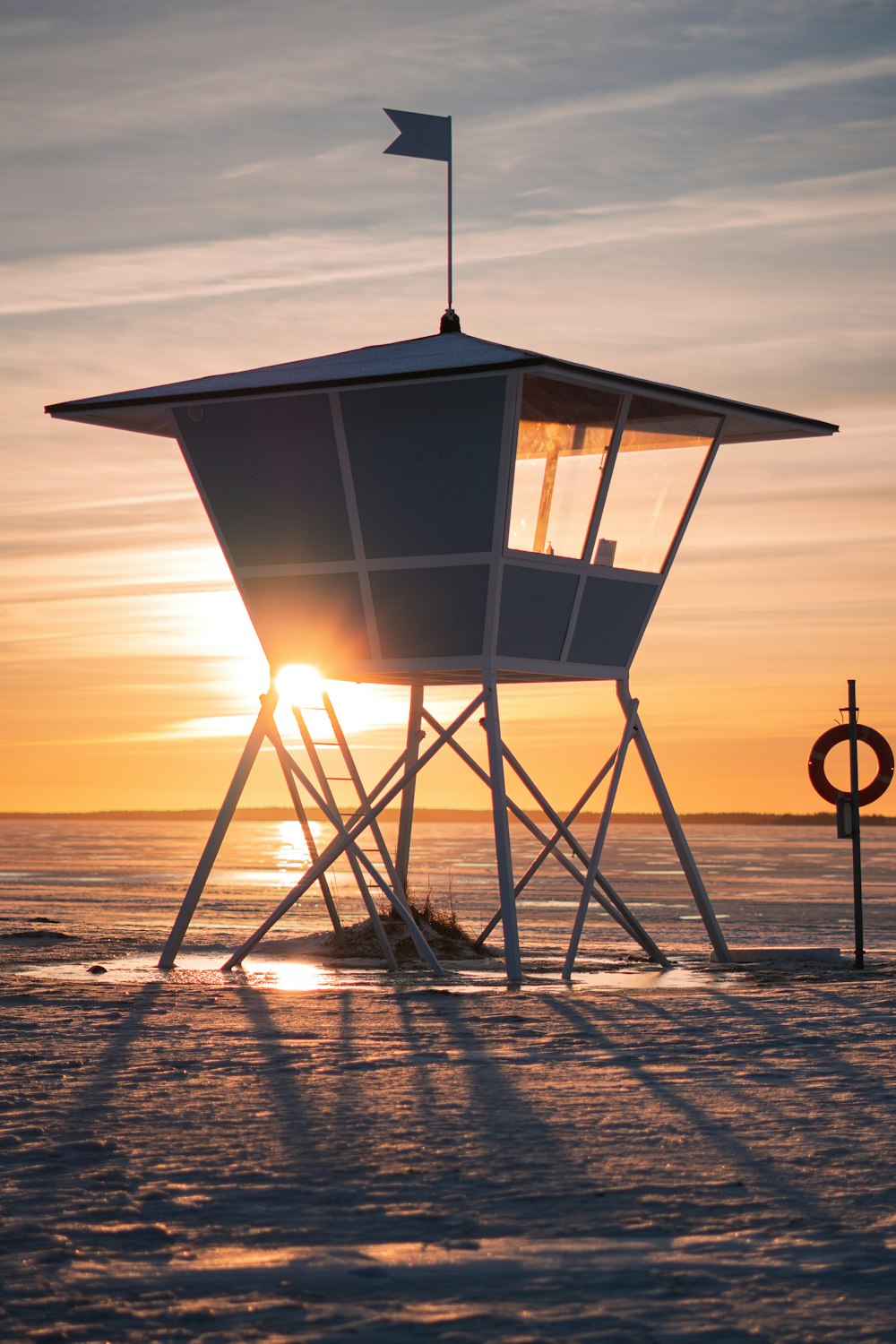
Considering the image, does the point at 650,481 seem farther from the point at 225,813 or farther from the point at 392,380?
the point at 225,813

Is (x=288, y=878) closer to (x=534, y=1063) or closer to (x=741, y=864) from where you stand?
(x=741, y=864)

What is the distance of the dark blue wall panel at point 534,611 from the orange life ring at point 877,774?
4359 mm

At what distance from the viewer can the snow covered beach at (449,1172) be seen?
617cm

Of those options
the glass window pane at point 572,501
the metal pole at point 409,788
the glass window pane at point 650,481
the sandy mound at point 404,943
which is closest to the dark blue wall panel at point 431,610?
the glass window pane at point 572,501

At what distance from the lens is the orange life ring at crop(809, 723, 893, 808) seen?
21391mm

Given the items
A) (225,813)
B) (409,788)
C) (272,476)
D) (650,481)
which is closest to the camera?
(272,476)

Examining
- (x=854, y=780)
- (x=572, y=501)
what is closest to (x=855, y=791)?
(x=854, y=780)

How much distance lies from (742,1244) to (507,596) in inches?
499

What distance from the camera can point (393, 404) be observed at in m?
19.1

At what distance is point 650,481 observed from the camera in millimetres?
20141

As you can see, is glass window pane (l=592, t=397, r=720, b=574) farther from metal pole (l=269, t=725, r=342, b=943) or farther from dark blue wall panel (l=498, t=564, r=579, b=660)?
metal pole (l=269, t=725, r=342, b=943)

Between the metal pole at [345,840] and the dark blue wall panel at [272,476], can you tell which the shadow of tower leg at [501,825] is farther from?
the dark blue wall panel at [272,476]

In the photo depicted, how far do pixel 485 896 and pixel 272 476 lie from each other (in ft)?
83.3

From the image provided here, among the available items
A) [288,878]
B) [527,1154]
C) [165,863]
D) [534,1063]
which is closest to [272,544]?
[534,1063]
